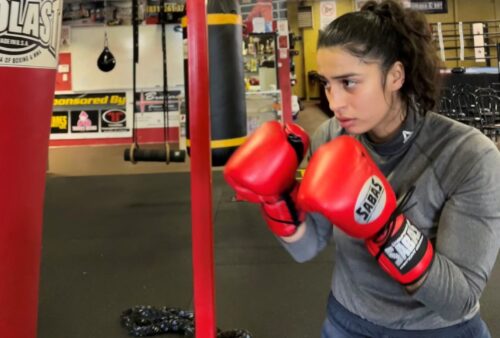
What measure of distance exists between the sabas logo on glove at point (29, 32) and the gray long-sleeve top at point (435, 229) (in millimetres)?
873

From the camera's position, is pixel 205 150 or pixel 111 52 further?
pixel 111 52

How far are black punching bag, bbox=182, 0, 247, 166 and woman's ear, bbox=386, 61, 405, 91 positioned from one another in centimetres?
175

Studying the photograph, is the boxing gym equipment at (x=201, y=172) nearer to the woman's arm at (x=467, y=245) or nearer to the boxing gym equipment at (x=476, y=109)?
the woman's arm at (x=467, y=245)

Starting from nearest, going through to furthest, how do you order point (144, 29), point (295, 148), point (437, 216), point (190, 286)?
point (437, 216)
point (295, 148)
point (190, 286)
point (144, 29)

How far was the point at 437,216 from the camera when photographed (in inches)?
38.0

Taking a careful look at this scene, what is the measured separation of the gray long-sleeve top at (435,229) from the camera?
875mm

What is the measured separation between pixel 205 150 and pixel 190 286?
1.82 metres

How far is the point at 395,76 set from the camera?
977mm

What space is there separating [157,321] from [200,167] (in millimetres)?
1354

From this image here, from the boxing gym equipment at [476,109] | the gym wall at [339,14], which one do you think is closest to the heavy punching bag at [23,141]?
the boxing gym equipment at [476,109]

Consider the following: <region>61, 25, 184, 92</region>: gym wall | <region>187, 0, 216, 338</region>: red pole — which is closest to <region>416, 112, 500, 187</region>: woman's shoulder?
<region>187, 0, 216, 338</region>: red pole

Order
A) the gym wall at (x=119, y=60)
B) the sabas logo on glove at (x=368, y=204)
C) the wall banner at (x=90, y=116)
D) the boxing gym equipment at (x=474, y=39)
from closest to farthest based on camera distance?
the sabas logo on glove at (x=368, y=204), the gym wall at (x=119, y=60), the wall banner at (x=90, y=116), the boxing gym equipment at (x=474, y=39)

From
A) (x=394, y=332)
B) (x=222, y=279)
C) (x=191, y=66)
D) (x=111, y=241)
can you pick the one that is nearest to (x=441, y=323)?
(x=394, y=332)

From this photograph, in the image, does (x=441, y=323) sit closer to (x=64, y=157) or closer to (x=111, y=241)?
(x=111, y=241)
